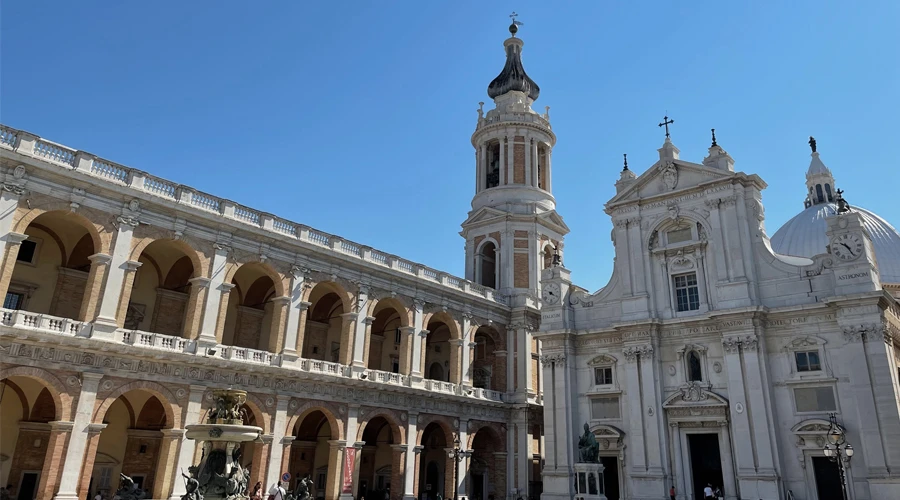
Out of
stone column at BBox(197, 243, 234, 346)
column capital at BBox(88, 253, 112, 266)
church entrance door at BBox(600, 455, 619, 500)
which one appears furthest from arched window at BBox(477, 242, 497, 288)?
column capital at BBox(88, 253, 112, 266)

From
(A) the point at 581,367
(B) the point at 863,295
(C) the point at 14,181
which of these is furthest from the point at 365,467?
(B) the point at 863,295

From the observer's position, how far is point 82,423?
70.0ft

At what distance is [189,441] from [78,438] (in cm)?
377

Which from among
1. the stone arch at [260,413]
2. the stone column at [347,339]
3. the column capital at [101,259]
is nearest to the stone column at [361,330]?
the stone column at [347,339]

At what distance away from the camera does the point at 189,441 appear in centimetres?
2378

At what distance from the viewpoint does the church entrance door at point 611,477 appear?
100 ft

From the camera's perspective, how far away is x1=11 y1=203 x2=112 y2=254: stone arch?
21.3m

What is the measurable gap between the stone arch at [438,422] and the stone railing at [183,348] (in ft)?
4.35

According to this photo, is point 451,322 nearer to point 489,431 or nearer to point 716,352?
point 489,431

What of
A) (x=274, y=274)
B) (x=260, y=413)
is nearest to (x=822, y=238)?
(x=274, y=274)

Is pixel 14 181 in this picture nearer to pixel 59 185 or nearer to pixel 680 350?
pixel 59 185

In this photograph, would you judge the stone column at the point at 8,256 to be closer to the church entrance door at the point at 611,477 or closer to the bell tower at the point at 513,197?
the church entrance door at the point at 611,477

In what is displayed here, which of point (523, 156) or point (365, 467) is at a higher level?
point (523, 156)

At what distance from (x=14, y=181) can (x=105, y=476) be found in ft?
39.7
